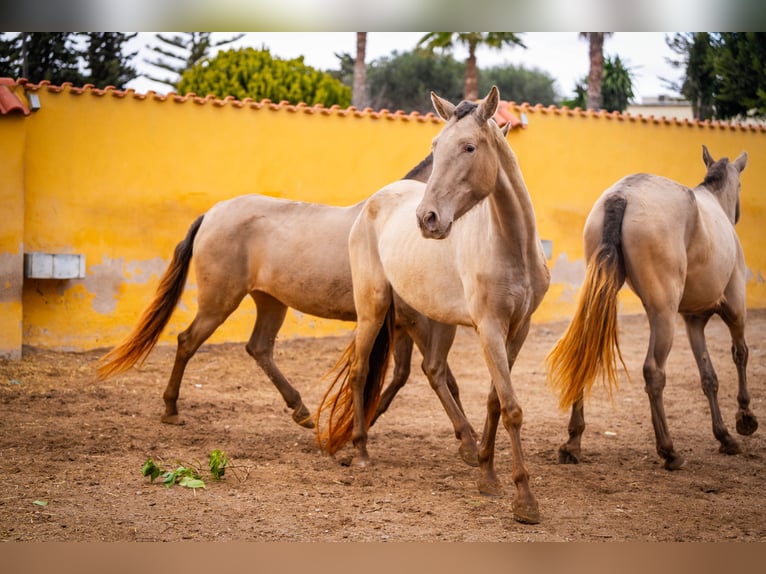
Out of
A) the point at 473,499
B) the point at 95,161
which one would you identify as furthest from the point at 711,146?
the point at 473,499

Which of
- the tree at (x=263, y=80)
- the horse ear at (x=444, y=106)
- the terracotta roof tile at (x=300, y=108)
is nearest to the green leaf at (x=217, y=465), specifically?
the horse ear at (x=444, y=106)

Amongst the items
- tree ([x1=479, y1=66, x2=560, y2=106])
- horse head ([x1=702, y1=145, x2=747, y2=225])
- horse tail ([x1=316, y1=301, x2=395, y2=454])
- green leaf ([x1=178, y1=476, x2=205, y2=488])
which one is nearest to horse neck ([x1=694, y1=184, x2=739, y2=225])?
horse head ([x1=702, y1=145, x2=747, y2=225])

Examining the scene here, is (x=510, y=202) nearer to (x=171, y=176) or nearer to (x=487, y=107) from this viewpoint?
(x=487, y=107)

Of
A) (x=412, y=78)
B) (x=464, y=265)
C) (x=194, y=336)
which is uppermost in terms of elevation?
(x=412, y=78)

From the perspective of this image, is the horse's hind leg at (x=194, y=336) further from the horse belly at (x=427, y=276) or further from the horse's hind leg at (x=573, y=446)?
the horse's hind leg at (x=573, y=446)

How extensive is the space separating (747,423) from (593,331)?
5.83 feet

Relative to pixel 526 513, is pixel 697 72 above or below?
above

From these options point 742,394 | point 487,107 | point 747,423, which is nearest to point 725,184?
point 742,394

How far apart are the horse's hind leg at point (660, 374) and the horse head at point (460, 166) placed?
1.73m

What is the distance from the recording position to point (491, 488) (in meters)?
4.34

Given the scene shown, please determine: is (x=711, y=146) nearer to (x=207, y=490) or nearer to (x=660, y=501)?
(x=660, y=501)

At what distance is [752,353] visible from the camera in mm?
9648

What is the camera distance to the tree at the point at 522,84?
4162cm

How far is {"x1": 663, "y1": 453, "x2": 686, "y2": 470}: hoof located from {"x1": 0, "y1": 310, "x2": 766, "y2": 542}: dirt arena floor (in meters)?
0.07
